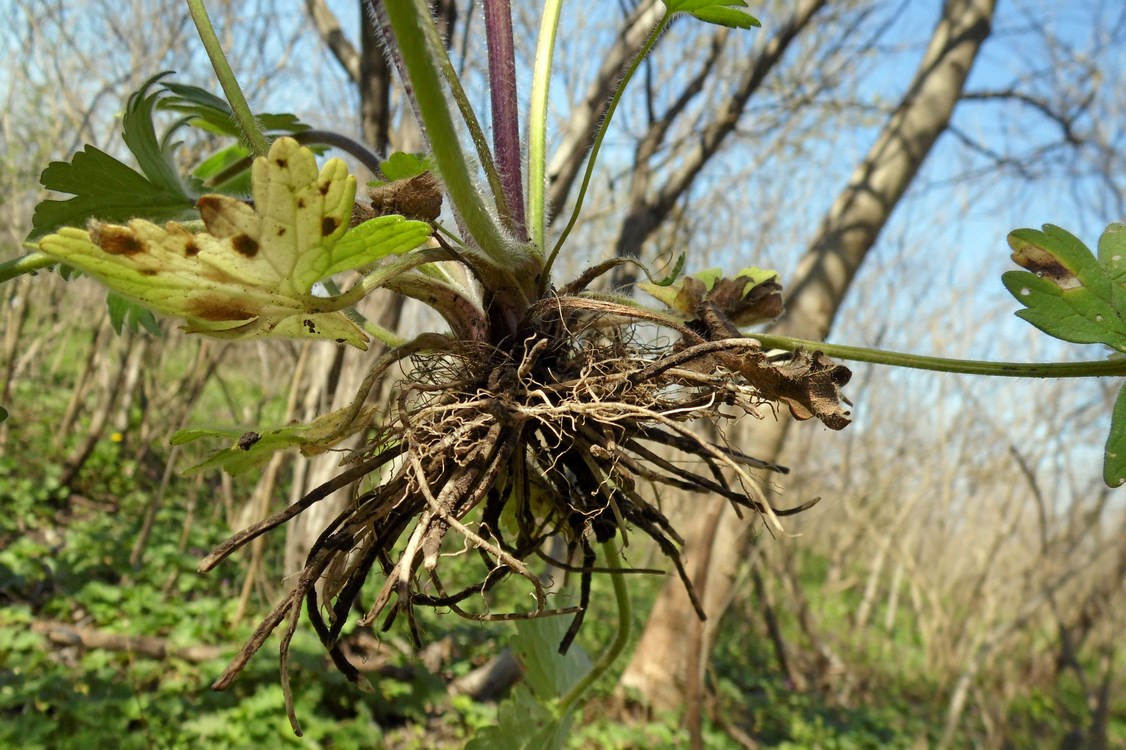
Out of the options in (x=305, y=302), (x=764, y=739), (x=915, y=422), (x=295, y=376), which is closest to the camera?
(x=305, y=302)

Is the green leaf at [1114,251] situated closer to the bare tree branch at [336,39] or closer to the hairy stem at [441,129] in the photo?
the hairy stem at [441,129]

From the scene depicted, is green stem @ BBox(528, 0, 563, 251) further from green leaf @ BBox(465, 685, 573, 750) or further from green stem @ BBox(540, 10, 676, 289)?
green leaf @ BBox(465, 685, 573, 750)

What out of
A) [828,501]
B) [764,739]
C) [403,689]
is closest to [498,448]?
[403,689]

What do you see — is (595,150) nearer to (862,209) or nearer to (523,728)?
(523,728)

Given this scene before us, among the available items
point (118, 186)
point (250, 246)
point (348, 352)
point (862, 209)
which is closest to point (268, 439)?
point (250, 246)

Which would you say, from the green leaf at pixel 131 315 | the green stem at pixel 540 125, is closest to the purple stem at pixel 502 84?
the green stem at pixel 540 125

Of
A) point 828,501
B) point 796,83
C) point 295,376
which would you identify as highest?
point 796,83

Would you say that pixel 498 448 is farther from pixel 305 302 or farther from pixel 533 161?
pixel 533 161

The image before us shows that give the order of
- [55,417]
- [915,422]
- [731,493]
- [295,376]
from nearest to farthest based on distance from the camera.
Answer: [731,493], [295,376], [55,417], [915,422]
